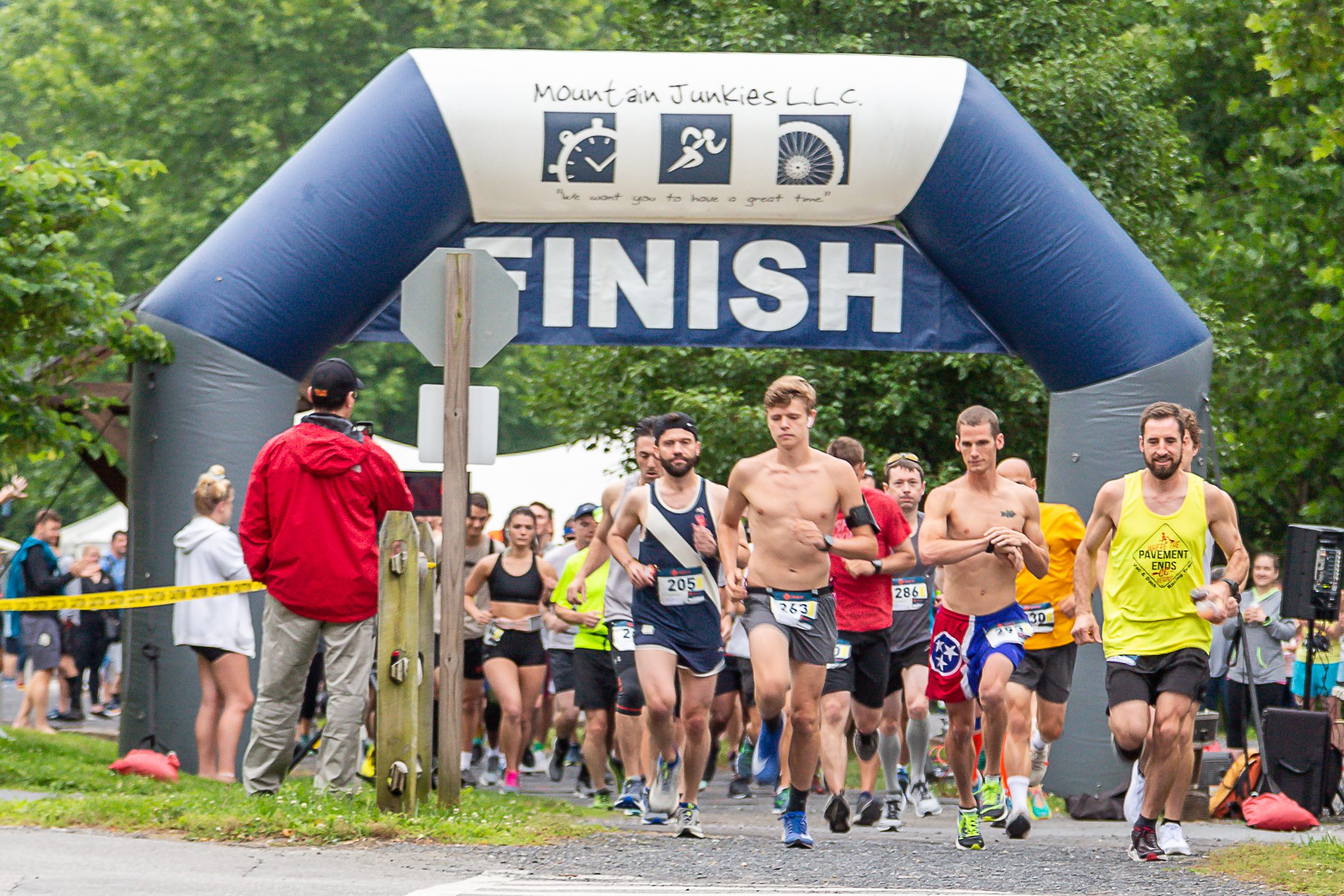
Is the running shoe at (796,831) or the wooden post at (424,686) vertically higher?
the wooden post at (424,686)

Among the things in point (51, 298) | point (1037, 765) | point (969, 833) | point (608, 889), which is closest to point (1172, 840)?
point (969, 833)

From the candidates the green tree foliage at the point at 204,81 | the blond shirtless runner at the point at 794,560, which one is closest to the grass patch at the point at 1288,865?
the blond shirtless runner at the point at 794,560

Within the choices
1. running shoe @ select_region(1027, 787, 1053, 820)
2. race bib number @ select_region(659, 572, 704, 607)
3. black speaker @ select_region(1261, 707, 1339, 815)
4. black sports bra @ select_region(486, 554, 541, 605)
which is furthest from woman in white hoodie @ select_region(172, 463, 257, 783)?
black speaker @ select_region(1261, 707, 1339, 815)

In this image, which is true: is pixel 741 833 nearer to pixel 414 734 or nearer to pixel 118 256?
pixel 414 734

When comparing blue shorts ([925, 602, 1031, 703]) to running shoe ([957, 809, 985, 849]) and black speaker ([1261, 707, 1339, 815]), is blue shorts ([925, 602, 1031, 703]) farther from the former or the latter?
black speaker ([1261, 707, 1339, 815])

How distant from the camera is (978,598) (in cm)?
955

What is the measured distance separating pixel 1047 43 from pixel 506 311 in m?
10.3

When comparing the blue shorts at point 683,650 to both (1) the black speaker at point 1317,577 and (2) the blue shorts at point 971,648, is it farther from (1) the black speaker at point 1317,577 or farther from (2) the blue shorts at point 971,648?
(1) the black speaker at point 1317,577

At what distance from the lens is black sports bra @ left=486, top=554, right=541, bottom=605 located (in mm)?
13078

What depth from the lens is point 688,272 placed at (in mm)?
12758

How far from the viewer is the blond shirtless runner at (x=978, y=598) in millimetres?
9422

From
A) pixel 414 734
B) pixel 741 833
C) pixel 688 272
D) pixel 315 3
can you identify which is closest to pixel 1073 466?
pixel 688 272

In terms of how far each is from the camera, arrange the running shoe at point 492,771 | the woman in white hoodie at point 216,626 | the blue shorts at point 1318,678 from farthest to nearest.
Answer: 1. the blue shorts at point 1318,678
2. the running shoe at point 492,771
3. the woman in white hoodie at point 216,626

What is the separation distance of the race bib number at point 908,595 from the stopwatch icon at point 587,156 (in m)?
3.16
